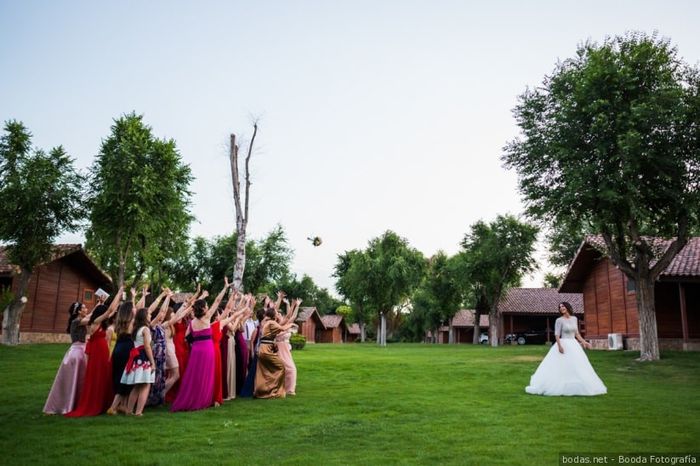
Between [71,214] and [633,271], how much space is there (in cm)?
2689

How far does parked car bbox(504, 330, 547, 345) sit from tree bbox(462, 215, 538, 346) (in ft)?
23.1

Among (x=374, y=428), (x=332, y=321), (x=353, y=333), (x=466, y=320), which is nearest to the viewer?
(x=374, y=428)

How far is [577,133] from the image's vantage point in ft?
68.5

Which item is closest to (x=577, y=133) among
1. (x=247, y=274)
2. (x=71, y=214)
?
(x=71, y=214)

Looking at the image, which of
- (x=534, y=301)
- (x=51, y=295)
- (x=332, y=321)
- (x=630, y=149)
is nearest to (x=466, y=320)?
(x=534, y=301)

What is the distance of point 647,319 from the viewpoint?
21.1 m

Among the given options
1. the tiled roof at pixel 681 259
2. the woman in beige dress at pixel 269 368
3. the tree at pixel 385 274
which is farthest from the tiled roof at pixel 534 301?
the woman in beige dress at pixel 269 368

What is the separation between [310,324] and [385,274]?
26473 millimetres

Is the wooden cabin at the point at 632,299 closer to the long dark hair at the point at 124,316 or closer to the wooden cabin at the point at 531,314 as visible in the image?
the wooden cabin at the point at 531,314

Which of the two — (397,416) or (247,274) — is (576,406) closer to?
(397,416)

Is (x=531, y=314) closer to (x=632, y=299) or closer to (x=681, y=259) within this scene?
(x=632, y=299)

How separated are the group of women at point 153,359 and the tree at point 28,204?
19.3 m

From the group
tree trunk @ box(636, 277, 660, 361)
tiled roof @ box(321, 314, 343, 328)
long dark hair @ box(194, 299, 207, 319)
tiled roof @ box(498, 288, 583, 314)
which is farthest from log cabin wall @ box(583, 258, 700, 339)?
tiled roof @ box(321, 314, 343, 328)

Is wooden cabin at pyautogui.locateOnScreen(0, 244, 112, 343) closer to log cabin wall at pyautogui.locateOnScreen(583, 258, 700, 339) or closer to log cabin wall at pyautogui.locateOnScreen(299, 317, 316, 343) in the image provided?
log cabin wall at pyautogui.locateOnScreen(583, 258, 700, 339)
